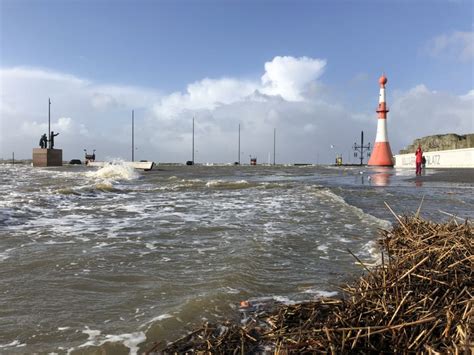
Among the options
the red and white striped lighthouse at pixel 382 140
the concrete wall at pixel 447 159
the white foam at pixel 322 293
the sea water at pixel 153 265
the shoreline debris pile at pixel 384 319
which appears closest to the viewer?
the shoreline debris pile at pixel 384 319

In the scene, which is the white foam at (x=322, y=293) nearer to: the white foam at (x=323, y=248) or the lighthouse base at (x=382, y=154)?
the white foam at (x=323, y=248)

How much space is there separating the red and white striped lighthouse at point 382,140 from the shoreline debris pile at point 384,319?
1787 inches

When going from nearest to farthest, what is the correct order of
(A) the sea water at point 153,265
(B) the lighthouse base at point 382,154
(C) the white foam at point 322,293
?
(A) the sea water at point 153,265
(C) the white foam at point 322,293
(B) the lighthouse base at point 382,154

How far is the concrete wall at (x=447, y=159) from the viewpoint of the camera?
37.6m

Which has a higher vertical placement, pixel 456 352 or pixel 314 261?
pixel 456 352

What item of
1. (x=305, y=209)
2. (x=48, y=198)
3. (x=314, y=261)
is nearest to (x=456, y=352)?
(x=314, y=261)

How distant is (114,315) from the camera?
3.59 metres

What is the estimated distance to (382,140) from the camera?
1845 inches

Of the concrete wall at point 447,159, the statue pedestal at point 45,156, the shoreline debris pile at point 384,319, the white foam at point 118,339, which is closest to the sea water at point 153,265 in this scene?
the white foam at point 118,339

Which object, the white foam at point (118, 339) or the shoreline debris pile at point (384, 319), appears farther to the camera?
the white foam at point (118, 339)

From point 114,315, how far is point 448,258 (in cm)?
299

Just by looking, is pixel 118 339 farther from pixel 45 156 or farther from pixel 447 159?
pixel 45 156

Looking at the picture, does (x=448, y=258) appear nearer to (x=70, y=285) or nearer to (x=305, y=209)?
(x=70, y=285)

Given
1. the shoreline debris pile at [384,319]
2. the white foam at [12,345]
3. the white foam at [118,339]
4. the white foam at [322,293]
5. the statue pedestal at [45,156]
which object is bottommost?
the white foam at [118,339]
